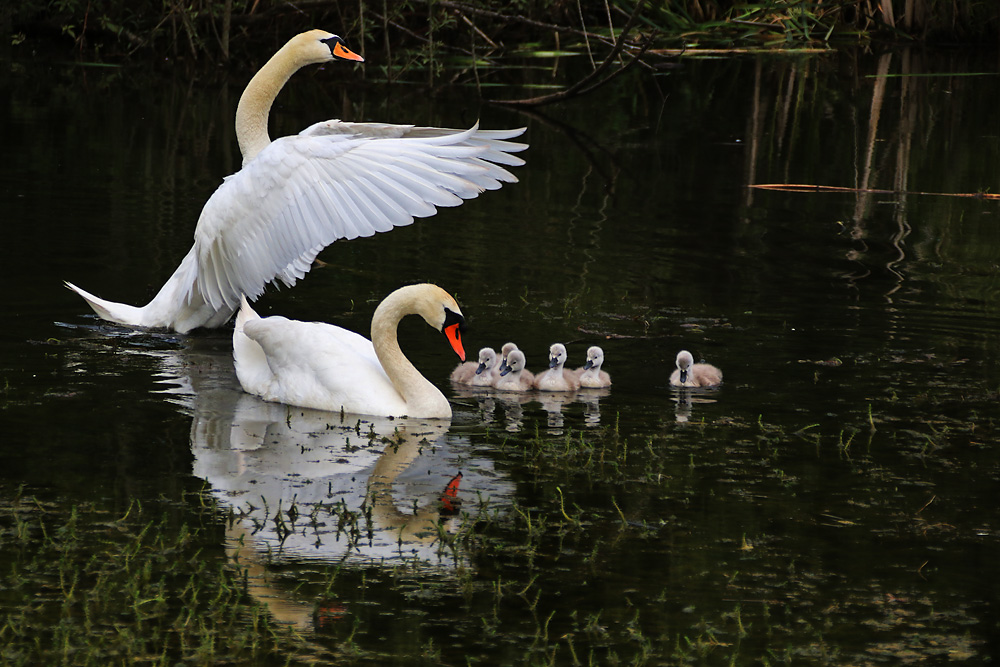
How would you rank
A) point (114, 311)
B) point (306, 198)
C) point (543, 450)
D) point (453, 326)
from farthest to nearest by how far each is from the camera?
point (114, 311)
point (306, 198)
point (453, 326)
point (543, 450)

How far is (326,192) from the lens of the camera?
26.6ft

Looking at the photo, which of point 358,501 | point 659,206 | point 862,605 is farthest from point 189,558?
point 659,206

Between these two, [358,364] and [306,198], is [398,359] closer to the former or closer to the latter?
[358,364]

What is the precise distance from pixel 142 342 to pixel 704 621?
5.03m

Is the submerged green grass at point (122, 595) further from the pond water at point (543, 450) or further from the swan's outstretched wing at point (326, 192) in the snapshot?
the swan's outstretched wing at point (326, 192)

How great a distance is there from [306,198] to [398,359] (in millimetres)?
1143

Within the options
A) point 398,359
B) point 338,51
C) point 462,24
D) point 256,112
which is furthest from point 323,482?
point 462,24

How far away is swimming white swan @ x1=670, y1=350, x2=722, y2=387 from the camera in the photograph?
8.30 metres

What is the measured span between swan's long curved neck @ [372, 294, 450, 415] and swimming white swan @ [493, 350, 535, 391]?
623mm

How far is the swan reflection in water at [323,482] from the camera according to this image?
5.77 meters

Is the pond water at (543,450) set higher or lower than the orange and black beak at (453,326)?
lower

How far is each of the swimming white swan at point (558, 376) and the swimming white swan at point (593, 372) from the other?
44 millimetres

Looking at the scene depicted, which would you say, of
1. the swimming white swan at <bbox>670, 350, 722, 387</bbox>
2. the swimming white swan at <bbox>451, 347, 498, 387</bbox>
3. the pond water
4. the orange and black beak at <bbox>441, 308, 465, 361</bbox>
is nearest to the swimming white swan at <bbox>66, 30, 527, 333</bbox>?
the pond water

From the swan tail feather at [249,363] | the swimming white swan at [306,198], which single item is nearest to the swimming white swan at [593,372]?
the swimming white swan at [306,198]
